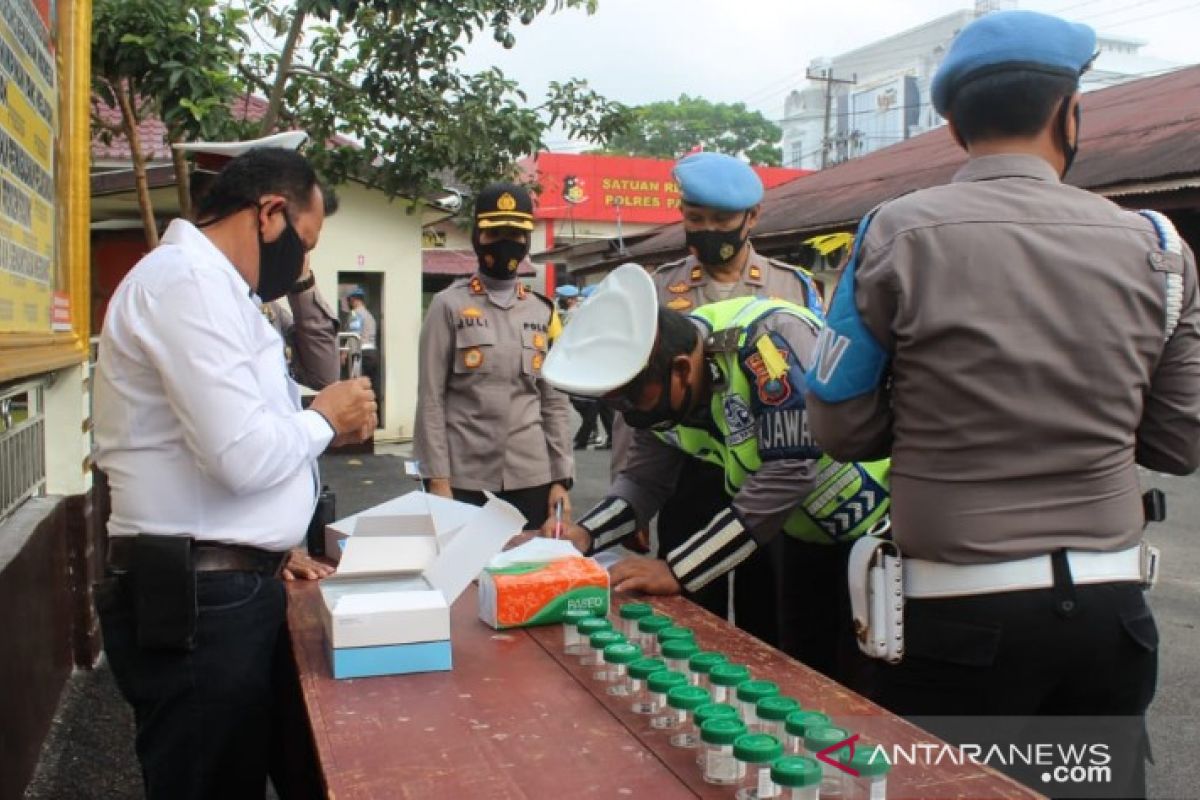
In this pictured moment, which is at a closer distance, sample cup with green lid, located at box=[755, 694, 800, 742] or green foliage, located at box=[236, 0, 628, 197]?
Answer: sample cup with green lid, located at box=[755, 694, 800, 742]

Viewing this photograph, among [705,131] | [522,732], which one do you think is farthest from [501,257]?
[705,131]

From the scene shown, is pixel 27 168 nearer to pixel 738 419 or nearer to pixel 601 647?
pixel 738 419

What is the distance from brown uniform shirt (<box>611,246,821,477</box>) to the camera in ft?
11.8

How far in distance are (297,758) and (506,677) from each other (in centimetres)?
85

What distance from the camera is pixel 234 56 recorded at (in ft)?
16.8

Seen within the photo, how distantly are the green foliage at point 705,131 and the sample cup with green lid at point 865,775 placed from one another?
203 ft

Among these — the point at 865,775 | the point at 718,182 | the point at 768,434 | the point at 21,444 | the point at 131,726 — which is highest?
the point at 718,182

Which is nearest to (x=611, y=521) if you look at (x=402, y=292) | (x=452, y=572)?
(x=452, y=572)

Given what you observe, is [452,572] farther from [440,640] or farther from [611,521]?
[611,521]

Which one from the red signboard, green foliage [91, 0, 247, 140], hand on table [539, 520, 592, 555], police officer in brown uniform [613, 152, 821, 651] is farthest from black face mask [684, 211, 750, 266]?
the red signboard

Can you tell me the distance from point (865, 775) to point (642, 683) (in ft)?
1.49

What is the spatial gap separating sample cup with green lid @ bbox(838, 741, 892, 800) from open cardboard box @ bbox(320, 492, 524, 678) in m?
0.78

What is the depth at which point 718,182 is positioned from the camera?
11.1 feet

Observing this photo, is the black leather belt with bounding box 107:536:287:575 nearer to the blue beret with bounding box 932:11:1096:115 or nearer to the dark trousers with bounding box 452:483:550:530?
the blue beret with bounding box 932:11:1096:115
